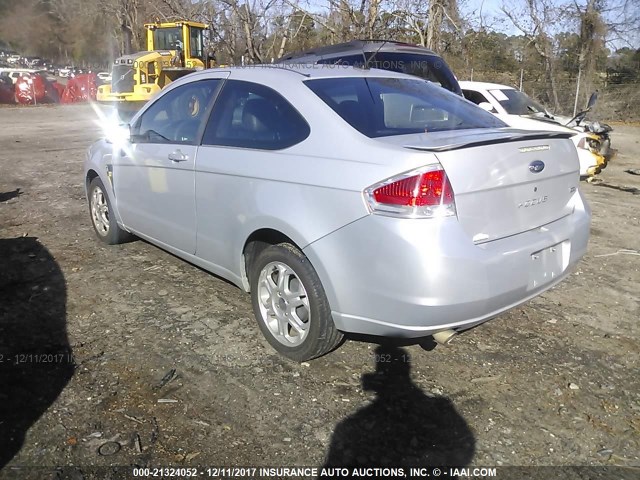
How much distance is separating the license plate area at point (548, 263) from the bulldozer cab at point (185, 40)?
1812cm

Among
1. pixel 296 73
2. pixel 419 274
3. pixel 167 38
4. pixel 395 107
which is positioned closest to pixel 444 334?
pixel 419 274

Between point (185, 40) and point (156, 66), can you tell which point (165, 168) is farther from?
point (185, 40)

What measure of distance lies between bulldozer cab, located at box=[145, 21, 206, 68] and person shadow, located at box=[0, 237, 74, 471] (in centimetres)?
1578

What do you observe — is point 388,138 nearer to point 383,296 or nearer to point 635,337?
point 383,296

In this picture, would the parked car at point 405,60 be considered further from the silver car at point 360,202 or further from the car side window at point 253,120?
the car side window at point 253,120

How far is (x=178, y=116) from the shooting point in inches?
171

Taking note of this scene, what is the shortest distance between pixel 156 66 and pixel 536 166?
18421mm

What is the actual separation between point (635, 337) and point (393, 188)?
2231 mm

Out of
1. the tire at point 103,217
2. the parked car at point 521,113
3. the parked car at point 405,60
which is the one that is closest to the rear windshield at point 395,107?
the tire at point 103,217

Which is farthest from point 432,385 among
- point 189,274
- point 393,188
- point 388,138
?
point 189,274

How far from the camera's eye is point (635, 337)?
12.3ft

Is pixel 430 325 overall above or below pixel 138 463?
above

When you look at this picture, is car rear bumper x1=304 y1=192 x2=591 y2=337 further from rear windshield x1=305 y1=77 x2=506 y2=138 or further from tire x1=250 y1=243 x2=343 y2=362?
rear windshield x1=305 y1=77 x2=506 y2=138

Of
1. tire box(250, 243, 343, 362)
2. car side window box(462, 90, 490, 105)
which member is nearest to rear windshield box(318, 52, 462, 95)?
car side window box(462, 90, 490, 105)
